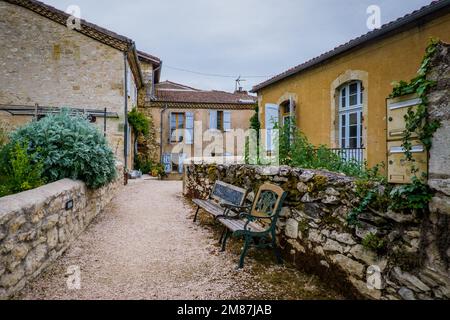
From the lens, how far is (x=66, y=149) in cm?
483

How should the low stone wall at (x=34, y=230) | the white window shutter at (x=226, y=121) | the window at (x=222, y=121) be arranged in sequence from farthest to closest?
1. the white window shutter at (x=226, y=121)
2. the window at (x=222, y=121)
3. the low stone wall at (x=34, y=230)

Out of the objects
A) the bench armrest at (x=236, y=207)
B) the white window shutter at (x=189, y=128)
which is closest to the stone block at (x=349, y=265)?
the bench armrest at (x=236, y=207)

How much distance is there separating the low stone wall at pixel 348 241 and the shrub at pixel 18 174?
124 inches

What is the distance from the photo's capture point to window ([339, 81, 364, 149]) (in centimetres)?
784

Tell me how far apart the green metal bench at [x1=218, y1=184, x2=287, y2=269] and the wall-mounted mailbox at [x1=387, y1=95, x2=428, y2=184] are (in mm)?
1282

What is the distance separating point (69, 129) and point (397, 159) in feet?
15.9

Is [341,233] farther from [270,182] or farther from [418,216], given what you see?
[270,182]

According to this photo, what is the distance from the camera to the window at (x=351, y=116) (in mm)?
7840

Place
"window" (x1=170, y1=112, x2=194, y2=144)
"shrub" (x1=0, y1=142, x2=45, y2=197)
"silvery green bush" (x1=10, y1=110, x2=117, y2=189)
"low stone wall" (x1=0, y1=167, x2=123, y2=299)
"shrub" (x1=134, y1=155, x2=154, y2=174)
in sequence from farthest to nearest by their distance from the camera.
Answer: "window" (x1=170, y1=112, x2=194, y2=144)
"shrub" (x1=134, y1=155, x2=154, y2=174)
"silvery green bush" (x1=10, y1=110, x2=117, y2=189)
"shrub" (x1=0, y1=142, x2=45, y2=197)
"low stone wall" (x1=0, y1=167, x2=123, y2=299)

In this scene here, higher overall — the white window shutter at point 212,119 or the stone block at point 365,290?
the white window shutter at point 212,119

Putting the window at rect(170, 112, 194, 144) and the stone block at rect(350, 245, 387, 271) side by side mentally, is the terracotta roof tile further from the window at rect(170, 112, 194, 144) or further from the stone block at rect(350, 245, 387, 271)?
the stone block at rect(350, 245, 387, 271)
